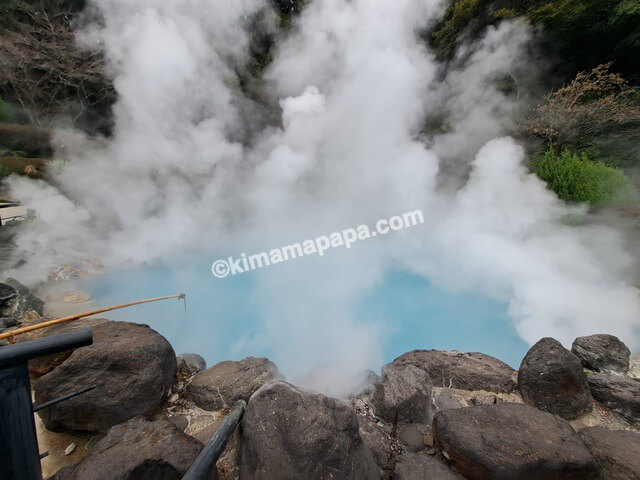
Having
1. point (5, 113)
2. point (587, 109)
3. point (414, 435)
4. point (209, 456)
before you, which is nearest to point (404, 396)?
point (414, 435)

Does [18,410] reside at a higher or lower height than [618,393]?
higher

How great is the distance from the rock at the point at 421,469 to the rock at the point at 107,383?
6.45 ft

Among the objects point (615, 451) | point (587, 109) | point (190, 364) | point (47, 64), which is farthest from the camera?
point (47, 64)

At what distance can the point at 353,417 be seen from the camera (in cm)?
182

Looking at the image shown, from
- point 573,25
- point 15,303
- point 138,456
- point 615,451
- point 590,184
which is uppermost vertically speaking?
point 573,25

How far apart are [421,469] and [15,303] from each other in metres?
5.86

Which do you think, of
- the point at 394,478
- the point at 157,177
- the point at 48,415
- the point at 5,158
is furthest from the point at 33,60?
the point at 394,478

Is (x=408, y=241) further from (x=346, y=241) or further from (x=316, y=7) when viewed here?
(x=316, y=7)

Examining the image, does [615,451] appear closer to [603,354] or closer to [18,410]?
[603,354]

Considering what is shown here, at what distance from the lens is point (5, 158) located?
8.99 meters

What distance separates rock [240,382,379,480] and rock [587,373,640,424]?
2220 millimetres

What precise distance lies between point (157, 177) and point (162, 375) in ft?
24.7

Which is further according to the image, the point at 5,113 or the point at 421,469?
the point at 5,113

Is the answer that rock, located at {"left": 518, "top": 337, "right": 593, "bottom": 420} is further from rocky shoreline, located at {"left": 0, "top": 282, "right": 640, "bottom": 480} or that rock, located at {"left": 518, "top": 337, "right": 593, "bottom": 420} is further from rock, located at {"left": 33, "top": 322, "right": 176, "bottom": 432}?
rock, located at {"left": 33, "top": 322, "right": 176, "bottom": 432}
